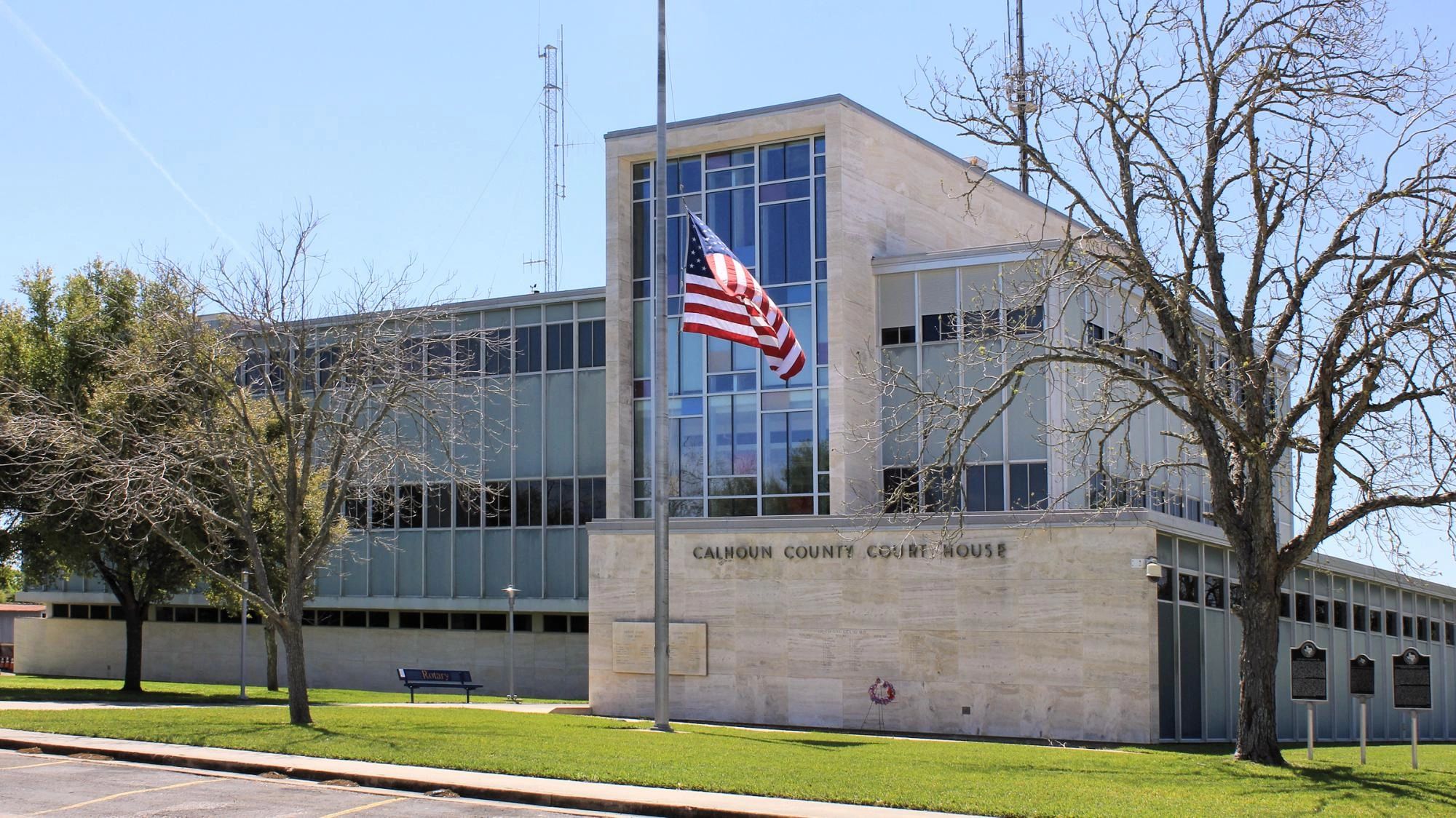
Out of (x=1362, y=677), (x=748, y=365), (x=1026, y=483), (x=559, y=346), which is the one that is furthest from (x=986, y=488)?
(x=559, y=346)

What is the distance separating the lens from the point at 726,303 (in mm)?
24312

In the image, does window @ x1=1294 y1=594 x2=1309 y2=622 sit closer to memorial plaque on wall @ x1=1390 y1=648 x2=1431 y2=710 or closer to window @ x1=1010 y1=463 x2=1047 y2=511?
window @ x1=1010 y1=463 x2=1047 y2=511

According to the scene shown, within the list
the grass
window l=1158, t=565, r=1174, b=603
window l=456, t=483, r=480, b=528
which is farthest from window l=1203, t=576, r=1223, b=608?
window l=456, t=483, r=480, b=528

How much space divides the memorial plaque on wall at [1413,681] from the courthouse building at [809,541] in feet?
18.7

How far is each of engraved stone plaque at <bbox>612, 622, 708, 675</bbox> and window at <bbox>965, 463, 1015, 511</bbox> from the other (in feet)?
28.0

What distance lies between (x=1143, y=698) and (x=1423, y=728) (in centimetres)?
2342

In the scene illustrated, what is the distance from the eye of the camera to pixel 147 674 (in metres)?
51.0

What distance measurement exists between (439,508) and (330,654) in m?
6.94

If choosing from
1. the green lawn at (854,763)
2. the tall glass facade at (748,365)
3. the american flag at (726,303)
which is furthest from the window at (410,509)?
the american flag at (726,303)

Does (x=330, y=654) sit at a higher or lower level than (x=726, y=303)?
lower

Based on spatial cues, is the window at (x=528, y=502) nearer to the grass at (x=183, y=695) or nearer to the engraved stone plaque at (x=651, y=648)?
the grass at (x=183, y=695)

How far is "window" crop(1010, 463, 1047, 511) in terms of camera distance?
33.7m

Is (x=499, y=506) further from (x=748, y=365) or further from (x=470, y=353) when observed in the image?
(x=748, y=365)

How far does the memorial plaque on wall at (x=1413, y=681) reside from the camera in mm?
19438
